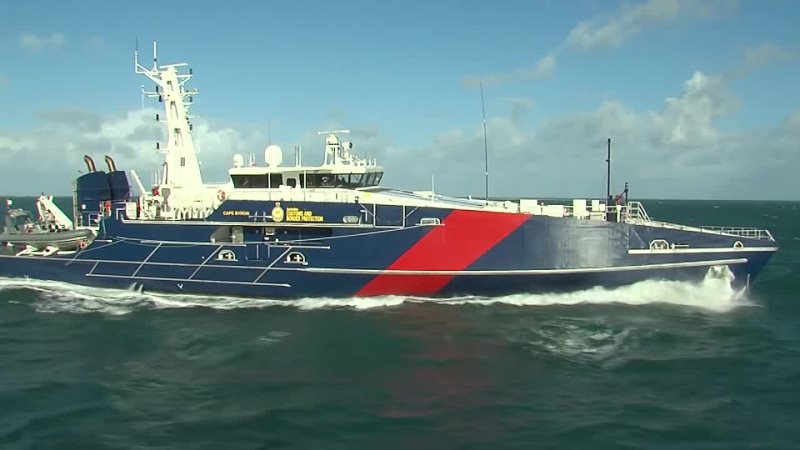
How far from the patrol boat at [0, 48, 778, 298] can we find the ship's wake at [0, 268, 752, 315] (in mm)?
215

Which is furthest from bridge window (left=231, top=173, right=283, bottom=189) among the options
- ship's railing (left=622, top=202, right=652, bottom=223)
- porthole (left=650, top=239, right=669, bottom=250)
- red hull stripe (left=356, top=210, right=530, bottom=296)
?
porthole (left=650, top=239, right=669, bottom=250)

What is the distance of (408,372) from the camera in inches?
420

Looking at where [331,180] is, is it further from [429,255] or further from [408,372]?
[408,372]

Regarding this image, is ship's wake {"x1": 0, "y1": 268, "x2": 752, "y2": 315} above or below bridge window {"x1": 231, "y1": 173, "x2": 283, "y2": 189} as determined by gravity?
below

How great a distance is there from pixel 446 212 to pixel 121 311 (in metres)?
9.25

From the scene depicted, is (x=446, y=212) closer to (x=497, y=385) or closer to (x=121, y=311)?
(x=497, y=385)

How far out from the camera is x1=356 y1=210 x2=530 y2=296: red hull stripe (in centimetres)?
1491

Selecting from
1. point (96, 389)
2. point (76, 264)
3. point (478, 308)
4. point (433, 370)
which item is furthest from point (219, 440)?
point (76, 264)

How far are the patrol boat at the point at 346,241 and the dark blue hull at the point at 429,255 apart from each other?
0.03 meters

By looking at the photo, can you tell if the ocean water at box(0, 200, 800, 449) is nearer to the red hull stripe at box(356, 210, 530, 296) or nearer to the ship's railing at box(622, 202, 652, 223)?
the red hull stripe at box(356, 210, 530, 296)

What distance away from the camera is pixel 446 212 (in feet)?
49.5

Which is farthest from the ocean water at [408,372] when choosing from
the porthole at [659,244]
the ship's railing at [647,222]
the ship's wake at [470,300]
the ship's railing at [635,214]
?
the ship's railing at [635,214]

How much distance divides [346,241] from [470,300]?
379 centimetres

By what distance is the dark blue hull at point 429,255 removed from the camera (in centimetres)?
1491
